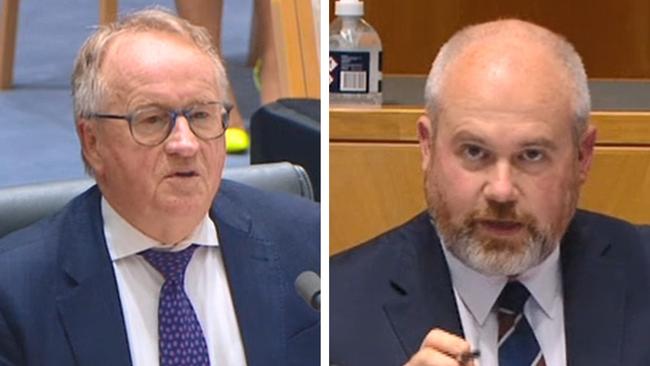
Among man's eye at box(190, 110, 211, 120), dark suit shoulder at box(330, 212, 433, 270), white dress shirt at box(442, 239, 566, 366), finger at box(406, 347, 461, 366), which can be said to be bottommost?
finger at box(406, 347, 461, 366)

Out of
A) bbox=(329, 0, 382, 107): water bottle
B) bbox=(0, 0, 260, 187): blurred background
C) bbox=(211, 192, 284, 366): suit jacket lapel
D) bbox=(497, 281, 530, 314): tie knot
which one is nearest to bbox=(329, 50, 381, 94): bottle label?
bbox=(329, 0, 382, 107): water bottle

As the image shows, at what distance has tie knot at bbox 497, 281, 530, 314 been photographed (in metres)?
1.42

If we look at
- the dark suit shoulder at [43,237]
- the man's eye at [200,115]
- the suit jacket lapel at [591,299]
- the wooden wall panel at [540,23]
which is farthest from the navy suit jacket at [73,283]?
the suit jacket lapel at [591,299]

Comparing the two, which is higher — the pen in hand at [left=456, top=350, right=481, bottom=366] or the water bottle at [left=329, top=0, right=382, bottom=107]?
the water bottle at [left=329, top=0, right=382, bottom=107]

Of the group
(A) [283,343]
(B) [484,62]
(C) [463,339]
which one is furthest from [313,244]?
(B) [484,62]

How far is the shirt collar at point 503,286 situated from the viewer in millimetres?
1409

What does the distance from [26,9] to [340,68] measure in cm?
44

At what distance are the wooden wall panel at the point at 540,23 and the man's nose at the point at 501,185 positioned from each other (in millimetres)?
176

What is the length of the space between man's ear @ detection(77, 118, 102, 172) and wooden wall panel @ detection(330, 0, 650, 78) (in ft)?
1.25

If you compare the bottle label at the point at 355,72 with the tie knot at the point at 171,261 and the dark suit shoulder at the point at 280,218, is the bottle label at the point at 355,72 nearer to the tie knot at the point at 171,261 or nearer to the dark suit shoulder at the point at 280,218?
the dark suit shoulder at the point at 280,218

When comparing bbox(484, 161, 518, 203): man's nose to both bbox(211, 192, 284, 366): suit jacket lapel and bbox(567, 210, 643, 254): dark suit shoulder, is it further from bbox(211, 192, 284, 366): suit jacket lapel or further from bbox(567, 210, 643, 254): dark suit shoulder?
bbox(211, 192, 284, 366): suit jacket lapel

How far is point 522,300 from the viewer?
1420 mm

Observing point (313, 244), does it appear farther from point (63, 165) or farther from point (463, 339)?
point (63, 165)

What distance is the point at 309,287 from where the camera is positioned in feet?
4.76
